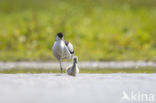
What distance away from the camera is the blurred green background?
773 inches

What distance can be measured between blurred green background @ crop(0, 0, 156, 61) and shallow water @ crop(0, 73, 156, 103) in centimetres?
571

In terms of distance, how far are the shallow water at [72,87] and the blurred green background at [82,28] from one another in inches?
225

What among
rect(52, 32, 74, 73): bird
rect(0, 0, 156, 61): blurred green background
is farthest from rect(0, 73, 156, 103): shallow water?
rect(0, 0, 156, 61): blurred green background

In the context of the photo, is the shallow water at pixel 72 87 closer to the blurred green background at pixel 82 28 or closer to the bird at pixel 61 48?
the bird at pixel 61 48

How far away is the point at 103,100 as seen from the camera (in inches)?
377

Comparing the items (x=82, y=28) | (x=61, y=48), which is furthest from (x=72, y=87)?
(x=82, y=28)

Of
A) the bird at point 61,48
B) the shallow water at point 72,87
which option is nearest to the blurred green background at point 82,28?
the bird at point 61,48

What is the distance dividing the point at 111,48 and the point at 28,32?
11.7ft

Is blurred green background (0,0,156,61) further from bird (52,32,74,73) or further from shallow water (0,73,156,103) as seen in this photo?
shallow water (0,73,156,103)

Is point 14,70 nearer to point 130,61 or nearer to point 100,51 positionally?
point 130,61

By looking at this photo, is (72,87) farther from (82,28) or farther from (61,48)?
(82,28)

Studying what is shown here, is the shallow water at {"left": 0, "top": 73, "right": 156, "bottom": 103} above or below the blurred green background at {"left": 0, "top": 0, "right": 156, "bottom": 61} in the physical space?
below

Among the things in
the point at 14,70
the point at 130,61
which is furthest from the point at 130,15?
the point at 14,70

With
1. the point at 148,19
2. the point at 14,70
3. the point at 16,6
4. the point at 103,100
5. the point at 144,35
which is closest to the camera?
the point at 103,100
